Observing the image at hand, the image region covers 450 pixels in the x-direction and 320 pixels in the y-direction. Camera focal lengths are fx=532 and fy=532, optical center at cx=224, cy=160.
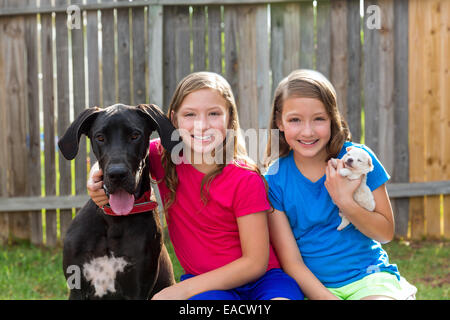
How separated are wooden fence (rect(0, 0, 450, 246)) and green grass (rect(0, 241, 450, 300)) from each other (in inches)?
16.6

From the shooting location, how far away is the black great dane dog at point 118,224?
2.93 meters

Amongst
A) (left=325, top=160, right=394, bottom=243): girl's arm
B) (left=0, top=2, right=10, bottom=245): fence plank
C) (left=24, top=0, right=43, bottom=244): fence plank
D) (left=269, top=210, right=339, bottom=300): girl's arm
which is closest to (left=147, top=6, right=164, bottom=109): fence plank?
(left=24, top=0, right=43, bottom=244): fence plank

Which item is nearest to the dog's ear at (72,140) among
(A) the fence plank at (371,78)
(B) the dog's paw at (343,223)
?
(B) the dog's paw at (343,223)

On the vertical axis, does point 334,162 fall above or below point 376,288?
above

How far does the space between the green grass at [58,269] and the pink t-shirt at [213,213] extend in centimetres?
168

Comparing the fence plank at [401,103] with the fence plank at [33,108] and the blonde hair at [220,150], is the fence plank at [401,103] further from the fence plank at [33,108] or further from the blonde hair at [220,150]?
the fence plank at [33,108]

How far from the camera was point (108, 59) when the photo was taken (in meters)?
5.71

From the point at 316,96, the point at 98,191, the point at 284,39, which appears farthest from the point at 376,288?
the point at 284,39

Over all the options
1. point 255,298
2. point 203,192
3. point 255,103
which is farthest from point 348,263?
point 255,103

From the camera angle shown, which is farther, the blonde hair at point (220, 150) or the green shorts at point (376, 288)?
the blonde hair at point (220, 150)

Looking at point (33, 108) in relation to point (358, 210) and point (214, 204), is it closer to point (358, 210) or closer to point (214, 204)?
point (214, 204)

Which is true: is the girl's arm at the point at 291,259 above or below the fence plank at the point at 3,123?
below

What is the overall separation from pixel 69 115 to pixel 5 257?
63.7 inches

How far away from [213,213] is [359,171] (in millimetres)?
826
